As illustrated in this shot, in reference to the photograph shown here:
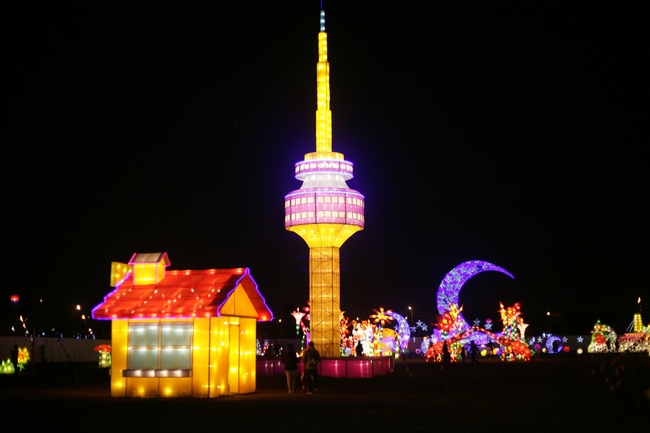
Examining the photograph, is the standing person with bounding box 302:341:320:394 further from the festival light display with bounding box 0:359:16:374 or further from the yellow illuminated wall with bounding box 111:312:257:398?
the festival light display with bounding box 0:359:16:374

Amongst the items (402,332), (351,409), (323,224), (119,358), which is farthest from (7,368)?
(402,332)

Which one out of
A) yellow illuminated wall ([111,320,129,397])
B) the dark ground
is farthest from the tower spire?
yellow illuminated wall ([111,320,129,397])

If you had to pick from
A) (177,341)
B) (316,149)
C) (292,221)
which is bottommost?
(177,341)

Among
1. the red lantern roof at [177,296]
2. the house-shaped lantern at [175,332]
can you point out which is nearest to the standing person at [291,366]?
the house-shaped lantern at [175,332]

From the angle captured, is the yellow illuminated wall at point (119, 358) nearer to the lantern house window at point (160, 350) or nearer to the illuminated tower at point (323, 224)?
the lantern house window at point (160, 350)

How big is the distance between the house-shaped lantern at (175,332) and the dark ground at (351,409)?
80 centimetres

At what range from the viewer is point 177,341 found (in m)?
23.5

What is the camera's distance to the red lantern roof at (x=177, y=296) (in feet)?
75.9

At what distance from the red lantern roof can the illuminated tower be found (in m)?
16.1

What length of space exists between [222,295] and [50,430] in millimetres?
8539

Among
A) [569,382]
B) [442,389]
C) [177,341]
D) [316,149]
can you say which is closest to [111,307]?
[177,341]

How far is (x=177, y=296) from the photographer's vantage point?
939 inches

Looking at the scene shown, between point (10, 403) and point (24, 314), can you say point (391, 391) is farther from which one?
point (24, 314)

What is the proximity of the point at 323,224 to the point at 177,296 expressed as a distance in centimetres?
1820
